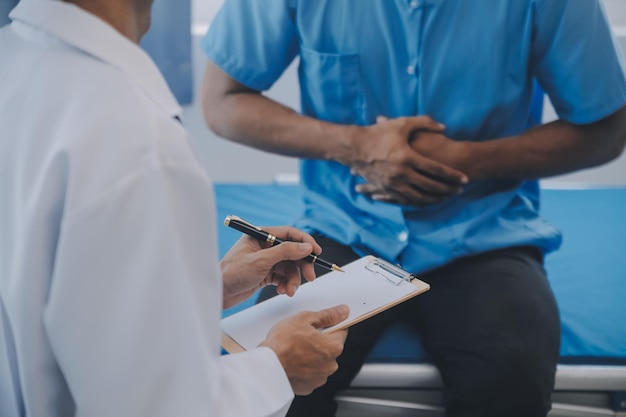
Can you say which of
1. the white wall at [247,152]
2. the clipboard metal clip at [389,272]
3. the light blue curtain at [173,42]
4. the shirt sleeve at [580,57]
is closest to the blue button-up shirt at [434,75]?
the shirt sleeve at [580,57]

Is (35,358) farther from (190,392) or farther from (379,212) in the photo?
(379,212)

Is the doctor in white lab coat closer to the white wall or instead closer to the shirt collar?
the shirt collar

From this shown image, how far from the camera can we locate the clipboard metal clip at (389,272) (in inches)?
44.1

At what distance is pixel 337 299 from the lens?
1.10 m

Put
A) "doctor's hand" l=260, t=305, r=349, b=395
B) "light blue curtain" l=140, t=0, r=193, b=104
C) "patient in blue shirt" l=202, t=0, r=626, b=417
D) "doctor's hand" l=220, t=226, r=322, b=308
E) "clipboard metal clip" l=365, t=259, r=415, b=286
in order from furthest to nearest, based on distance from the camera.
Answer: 1. "light blue curtain" l=140, t=0, r=193, b=104
2. "patient in blue shirt" l=202, t=0, r=626, b=417
3. "clipboard metal clip" l=365, t=259, r=415, b=286
4. "doctor's hand" l=220, t=226, r=322, b=308
5. "doctor's hand" l=260, t=305, r=349, b=395

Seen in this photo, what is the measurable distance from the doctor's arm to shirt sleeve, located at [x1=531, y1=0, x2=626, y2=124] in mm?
242

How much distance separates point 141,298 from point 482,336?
2.43 feet

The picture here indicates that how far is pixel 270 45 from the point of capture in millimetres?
1390

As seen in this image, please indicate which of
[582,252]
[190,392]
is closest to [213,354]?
[190,392]

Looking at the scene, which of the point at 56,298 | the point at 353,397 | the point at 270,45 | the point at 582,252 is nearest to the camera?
the point at 56,298

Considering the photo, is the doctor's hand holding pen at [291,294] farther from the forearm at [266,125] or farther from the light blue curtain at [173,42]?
the light blue curtain at [173,42]

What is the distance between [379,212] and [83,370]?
843 millimetres

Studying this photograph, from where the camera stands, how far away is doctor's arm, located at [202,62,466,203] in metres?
1.27

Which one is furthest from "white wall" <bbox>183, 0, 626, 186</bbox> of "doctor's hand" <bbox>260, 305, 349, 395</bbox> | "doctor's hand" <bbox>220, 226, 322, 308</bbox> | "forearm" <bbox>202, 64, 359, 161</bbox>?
"doctor's hand" <bbox>260, 305, 349, 395</bbox>
